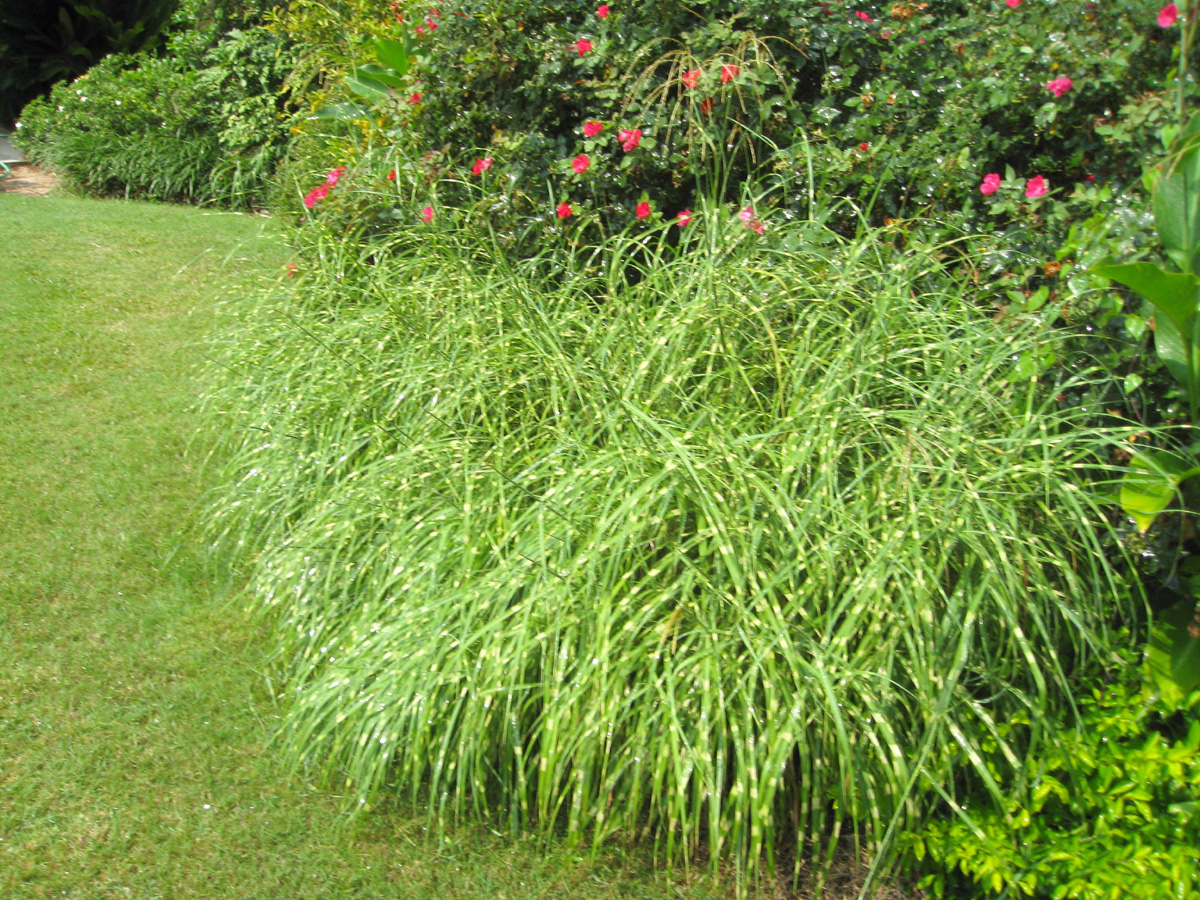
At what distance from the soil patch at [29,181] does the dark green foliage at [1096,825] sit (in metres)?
9.70

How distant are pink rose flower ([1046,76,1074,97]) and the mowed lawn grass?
Answer: 303 cm

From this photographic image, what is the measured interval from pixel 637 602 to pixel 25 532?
278 centimetres

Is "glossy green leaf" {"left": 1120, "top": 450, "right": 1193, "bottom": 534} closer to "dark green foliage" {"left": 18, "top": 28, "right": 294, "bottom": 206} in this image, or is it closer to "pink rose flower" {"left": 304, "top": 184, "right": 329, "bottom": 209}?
"pink rose flower" {"left": 304, "top": 184, "right": 329, "bottom": 209}

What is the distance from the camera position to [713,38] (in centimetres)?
461

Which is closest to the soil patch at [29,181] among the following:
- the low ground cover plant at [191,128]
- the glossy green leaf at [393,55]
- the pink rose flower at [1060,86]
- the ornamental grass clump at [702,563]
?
the low ground cover plant at [191,128]

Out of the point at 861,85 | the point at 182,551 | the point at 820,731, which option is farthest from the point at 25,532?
the point at 861,85

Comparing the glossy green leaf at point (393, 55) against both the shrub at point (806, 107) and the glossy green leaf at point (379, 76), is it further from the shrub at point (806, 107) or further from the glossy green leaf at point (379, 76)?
the shrub at point (806, 107)

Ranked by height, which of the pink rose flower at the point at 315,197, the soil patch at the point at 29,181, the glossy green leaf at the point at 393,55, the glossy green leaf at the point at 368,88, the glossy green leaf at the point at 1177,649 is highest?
the glossy green leaf at the point at 393,55

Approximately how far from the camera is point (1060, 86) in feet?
12.7

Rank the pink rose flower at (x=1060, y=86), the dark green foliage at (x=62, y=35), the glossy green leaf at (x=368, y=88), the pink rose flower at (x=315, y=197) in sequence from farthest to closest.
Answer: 1. the dark green foliage at (x=62, y=35)
2. the glossy green leaf at (x=368, y=88)
3. the pink rose flower at (x=315, y=197)
4. the pink rose flower at (x=1060, y=86)

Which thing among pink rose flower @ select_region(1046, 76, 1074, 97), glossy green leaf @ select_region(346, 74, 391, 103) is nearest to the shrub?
pink rose flower @ select_region(1046, 76, 1074, 97)

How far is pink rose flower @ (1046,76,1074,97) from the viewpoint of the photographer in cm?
386

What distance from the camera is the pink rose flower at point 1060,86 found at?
386 centimetres

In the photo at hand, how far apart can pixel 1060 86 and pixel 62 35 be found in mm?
13357
